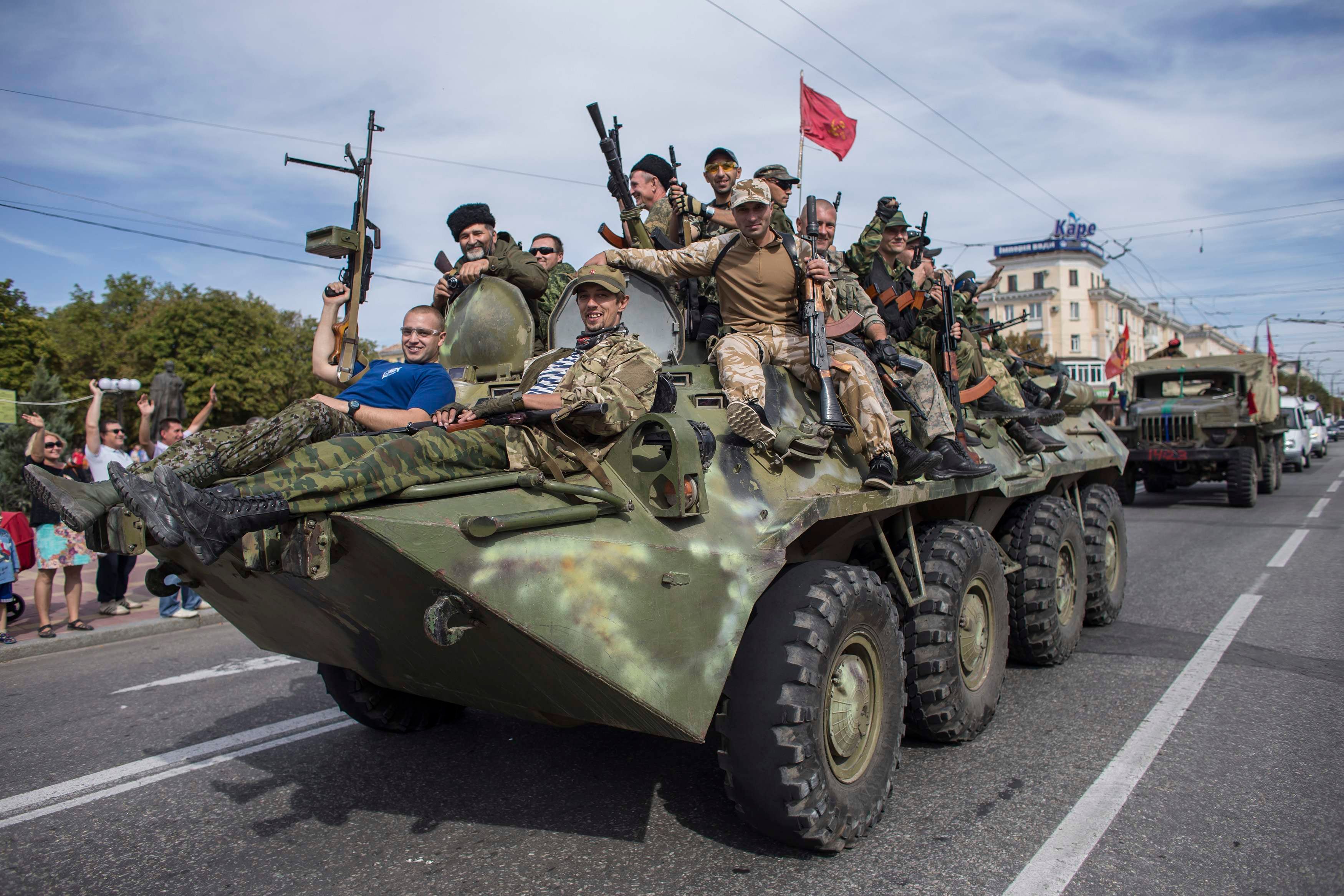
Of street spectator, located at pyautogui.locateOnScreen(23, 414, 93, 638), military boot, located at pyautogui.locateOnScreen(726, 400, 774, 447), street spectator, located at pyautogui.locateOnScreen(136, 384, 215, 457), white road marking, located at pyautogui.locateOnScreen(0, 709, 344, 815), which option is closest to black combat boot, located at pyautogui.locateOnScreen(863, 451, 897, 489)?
military boot, located at pyautogui.locateOnScreen(726, 400, 774, 447)

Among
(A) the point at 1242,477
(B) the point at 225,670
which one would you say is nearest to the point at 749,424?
(B) the point at 225,670

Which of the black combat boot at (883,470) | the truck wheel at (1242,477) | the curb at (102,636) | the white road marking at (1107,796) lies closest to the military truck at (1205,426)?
the truck wheel at (1242,477)

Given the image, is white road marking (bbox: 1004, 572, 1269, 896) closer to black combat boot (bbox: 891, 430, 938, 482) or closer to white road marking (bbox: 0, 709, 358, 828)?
black combat boot (bbox: 891, 430, 938, 482)

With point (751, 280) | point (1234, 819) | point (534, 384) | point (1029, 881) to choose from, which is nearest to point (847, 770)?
point (1029, 881)

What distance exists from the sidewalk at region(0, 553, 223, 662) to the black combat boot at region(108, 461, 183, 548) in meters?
4.48

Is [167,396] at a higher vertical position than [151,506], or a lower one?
higher

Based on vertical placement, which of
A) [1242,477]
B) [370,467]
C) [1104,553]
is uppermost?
[370,467]

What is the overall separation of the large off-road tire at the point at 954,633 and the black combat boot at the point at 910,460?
0.37 meters

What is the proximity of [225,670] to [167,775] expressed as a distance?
2.33 metres

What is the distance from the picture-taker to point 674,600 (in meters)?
3.03

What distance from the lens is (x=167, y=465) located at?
2852 millimetres

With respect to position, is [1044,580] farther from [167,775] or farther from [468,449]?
[167,775]

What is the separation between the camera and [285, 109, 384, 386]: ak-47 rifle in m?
5.16

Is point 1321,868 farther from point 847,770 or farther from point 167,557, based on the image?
point 167,557
